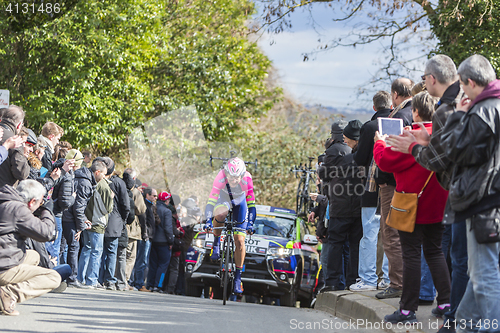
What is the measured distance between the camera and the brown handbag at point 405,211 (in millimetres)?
5355

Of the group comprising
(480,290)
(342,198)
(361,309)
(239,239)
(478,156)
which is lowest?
(361,309)

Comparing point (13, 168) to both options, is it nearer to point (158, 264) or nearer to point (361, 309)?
point (361, 309)

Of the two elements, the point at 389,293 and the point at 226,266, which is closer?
the point at 389,293

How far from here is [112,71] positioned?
65.8 feet

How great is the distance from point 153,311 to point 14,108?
2.96 metres

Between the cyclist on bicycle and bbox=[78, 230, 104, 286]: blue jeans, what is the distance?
7.13ft

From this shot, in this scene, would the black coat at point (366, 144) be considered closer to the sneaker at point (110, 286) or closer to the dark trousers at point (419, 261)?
the dark trousers at point (419, 261)

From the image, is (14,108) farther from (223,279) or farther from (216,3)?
(216,3)

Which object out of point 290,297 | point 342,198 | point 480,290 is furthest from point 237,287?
point 480,290

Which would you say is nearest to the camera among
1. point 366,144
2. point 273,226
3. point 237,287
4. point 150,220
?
point 366,144

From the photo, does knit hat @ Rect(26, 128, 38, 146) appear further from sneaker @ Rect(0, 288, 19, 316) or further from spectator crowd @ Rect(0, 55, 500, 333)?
sneaker @ Rect(0, 288, 19, 316)

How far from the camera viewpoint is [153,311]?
7.04 m

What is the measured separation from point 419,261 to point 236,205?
4127 mm

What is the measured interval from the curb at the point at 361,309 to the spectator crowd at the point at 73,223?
10.9ft
